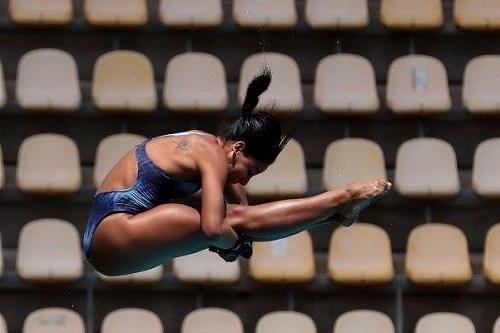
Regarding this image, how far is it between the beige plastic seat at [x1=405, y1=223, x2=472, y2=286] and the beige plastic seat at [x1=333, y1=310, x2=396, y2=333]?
34 cm

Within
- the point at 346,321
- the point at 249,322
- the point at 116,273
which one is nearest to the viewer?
the point at 116,273

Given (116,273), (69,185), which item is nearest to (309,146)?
(69,185)

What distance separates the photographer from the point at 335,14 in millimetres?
8586

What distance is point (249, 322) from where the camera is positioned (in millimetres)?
8258

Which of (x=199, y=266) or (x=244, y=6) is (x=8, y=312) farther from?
(x=244, y=6)

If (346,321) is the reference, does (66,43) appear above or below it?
above

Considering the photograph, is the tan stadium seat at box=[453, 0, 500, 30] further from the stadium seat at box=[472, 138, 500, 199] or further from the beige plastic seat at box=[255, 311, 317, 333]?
the beige plastic seat at box=[255, 311, 317, 333]

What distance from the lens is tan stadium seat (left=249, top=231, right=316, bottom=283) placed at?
25.8ft

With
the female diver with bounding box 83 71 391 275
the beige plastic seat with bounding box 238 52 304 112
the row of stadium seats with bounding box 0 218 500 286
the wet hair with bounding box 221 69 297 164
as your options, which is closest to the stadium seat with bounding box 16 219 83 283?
the row of stadium seats with bounding box 0 218 500 286

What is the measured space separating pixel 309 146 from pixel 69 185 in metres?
1.45

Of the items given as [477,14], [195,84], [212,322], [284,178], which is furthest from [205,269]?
[477,14]

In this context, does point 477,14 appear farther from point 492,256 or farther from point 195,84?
point 195,84

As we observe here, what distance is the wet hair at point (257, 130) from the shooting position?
18.0 ft

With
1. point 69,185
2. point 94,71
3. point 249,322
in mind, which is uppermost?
point 94,71
